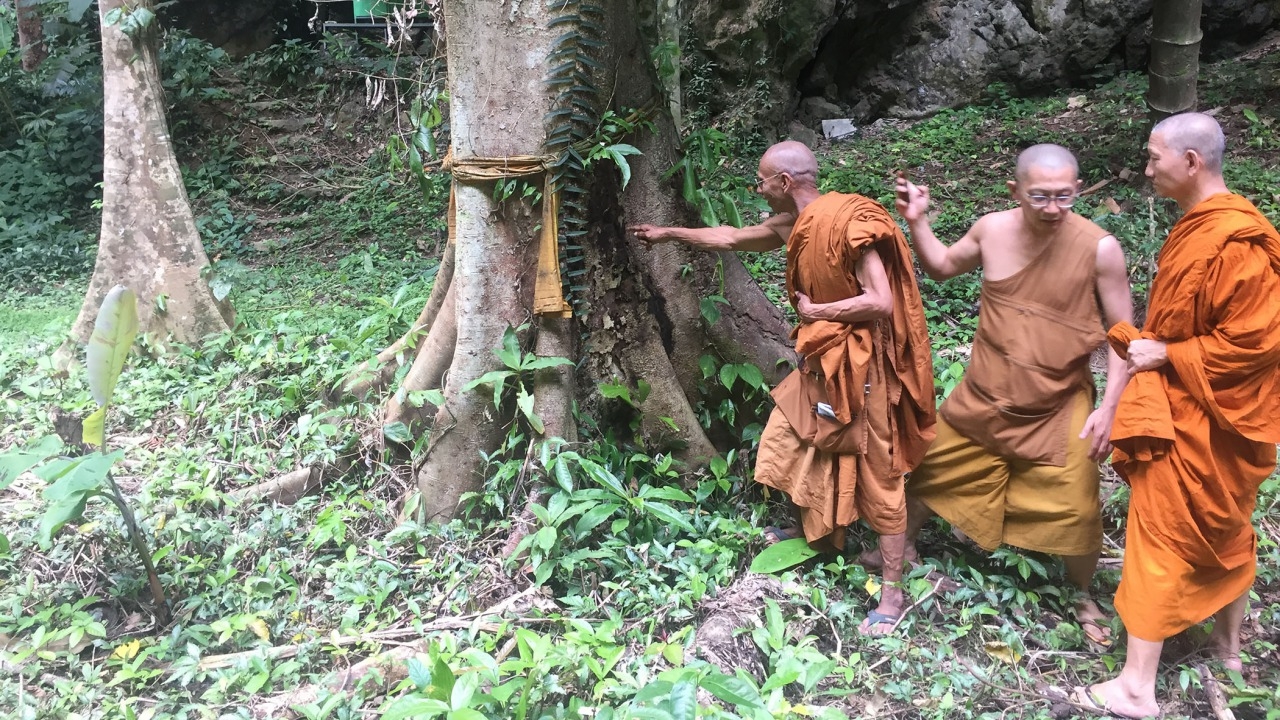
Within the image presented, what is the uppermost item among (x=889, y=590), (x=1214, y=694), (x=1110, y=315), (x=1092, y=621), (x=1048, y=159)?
A: (x=1048, y=159)

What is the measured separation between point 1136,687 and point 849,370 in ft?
4.55

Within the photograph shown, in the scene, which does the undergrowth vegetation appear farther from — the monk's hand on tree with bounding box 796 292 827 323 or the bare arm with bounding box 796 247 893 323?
the bare arm with bounding box 796 247 893 323

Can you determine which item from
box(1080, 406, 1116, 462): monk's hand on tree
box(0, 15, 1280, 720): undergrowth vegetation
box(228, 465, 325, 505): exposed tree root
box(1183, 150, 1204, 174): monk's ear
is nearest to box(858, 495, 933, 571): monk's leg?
box(0, 15, 1280, 720): undergrowth vegetation

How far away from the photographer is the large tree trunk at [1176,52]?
5.90 metres

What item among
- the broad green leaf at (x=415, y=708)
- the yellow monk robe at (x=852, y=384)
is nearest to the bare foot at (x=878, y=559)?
the yellow monk robe at (x=852, y=384)

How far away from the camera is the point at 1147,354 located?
2.59 m

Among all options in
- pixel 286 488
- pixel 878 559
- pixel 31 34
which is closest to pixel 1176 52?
pixel 878 559

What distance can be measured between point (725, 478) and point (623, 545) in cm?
67

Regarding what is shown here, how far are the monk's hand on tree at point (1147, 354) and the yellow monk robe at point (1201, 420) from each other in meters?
0.03

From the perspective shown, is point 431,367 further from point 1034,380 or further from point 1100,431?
point 1100,431

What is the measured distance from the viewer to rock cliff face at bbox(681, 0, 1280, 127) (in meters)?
9.41

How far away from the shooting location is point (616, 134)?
3.42m

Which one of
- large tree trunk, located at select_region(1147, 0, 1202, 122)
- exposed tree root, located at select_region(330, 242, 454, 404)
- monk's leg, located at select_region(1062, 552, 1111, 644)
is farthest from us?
large tree trunk, located at select_region(1147, 0, 1202, 122)

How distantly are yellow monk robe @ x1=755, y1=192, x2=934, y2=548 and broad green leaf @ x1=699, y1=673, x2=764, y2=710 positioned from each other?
100 cm
